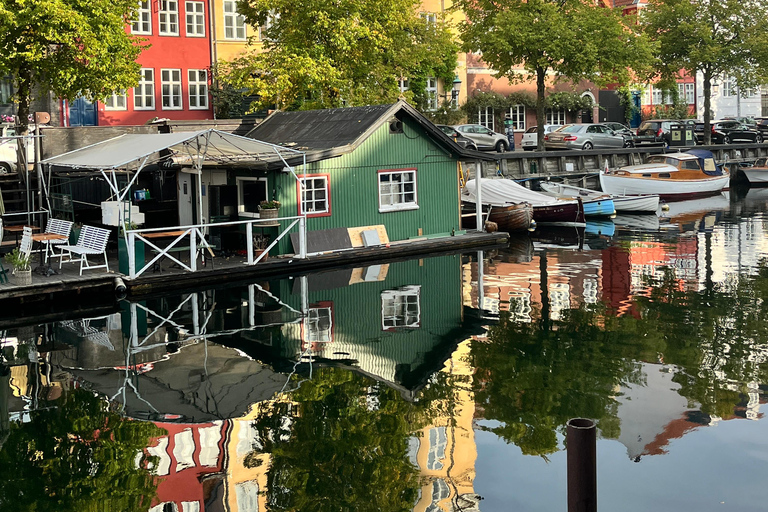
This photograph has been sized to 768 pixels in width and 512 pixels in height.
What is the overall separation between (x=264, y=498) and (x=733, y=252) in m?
20.8

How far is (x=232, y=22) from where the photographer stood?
43.0m

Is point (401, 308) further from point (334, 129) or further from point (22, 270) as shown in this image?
point (334, 129)

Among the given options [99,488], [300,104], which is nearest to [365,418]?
[99,488]

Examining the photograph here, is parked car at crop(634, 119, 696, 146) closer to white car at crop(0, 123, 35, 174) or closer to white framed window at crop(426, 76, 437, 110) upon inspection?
white framed window at crop(426, 76, 437, 110)

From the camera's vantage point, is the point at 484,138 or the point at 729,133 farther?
the point at 729,133

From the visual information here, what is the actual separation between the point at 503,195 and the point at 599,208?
482 centimetres

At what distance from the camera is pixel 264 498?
988cm

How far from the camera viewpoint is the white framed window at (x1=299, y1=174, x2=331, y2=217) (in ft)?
82.5

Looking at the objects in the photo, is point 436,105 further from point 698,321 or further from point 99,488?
point 99,488

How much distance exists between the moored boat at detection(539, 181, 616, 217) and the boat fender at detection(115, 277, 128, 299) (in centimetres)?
1948

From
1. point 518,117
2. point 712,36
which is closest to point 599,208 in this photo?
point 712,36

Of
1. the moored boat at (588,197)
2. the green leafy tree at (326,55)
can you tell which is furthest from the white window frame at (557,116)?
the green leafy tree at (326,55)

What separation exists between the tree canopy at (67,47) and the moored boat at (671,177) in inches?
856

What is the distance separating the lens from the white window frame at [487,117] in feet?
177
